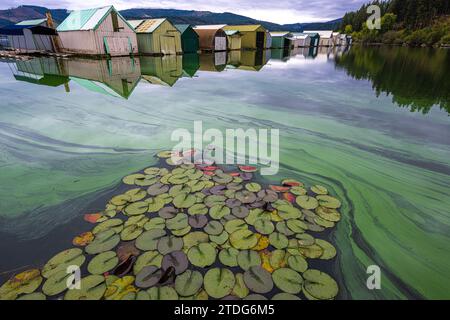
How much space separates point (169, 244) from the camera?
2.38 metres

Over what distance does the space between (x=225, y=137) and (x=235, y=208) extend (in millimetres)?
2517

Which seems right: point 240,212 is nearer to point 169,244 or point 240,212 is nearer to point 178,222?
point 178,222

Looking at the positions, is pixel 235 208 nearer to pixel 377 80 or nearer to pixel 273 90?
pixel 273 90

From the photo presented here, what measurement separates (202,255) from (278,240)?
84 centimetres

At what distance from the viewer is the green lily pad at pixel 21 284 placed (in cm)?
186

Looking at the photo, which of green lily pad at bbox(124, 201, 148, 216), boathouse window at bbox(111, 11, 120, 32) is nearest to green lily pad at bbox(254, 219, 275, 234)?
green lily pad at bbox(124, 201, 148, 216)

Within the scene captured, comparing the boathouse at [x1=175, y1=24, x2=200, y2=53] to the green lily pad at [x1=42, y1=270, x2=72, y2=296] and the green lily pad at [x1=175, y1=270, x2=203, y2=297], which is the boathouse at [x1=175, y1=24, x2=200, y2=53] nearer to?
the green lily pad at [x1=42, y1=270, x2=72, y2=296]

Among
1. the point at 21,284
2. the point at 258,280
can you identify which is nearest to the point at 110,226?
the point at 21,284

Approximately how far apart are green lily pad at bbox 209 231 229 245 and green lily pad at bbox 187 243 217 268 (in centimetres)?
9

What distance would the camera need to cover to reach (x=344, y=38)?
224 ft

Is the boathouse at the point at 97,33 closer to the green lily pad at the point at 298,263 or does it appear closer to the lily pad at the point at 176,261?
the lily pad at the point at 176,261

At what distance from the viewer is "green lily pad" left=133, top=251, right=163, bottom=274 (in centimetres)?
212

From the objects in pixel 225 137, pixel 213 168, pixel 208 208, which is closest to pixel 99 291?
pixel 208 208

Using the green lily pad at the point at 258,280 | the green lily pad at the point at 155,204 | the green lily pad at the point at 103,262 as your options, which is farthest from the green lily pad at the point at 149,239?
the green lily pad at the point at 258,280
